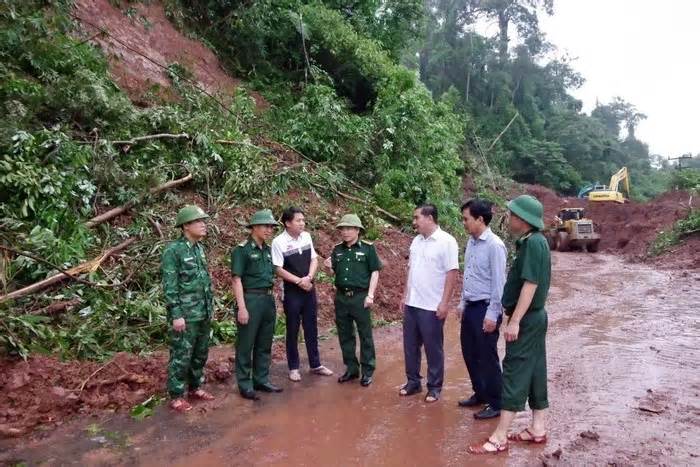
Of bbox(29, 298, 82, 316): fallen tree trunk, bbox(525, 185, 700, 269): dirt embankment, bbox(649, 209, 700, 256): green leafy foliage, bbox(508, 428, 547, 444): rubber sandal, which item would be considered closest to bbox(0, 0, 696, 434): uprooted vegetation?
bbox(29, 298, 82, 316): fallen tree trunk

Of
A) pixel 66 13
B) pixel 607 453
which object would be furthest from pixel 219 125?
pixel 607 453

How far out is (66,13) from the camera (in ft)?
33.4

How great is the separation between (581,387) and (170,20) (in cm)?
1266

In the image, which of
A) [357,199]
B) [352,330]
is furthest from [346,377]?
[357,199]

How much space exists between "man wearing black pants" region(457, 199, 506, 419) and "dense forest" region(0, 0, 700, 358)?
3.21 m

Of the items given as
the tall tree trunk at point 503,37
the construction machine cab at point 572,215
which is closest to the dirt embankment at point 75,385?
the construction machine cab at point 572,215

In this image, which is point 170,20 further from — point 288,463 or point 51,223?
point 288,463

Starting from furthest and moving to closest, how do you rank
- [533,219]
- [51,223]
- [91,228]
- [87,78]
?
[87,78] < [91,228] < [51,223] < [533,219]

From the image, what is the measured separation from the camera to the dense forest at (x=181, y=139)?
20.2 ft

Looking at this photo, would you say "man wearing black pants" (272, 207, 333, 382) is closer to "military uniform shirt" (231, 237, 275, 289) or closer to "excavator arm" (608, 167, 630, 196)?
"military uniform shirt" (231, 237, 275, 289)

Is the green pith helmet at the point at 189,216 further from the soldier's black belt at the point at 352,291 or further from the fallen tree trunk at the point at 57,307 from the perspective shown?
the fallen tree trunk at the point at 57,307

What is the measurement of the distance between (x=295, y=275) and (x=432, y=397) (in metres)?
1.75

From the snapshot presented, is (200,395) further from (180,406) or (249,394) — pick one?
(249,394)

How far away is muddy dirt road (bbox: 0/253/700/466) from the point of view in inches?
152
